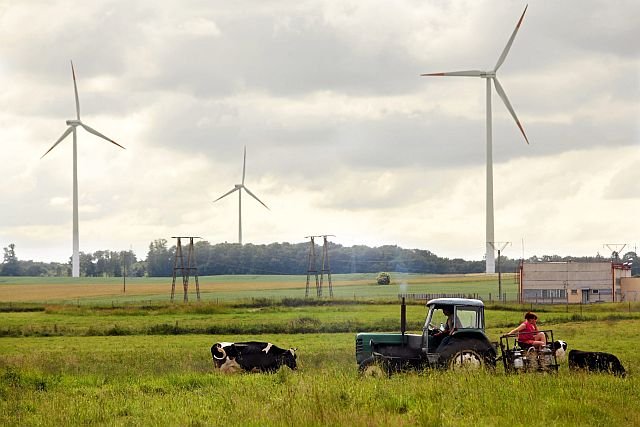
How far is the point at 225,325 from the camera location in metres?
54.3

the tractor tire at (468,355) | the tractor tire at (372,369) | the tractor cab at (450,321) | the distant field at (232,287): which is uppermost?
the tractor cab at (450,321)

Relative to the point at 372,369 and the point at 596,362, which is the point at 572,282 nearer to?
the point at 596,362

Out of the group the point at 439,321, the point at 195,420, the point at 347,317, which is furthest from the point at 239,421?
the point at 347,317

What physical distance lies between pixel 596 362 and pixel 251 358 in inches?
362

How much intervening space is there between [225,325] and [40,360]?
23.7 m

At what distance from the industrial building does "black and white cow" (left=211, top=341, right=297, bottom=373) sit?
77.8 metres

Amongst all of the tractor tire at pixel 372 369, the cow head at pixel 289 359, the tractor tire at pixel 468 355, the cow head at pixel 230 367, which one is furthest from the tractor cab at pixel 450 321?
the cow head at pixel 230 367

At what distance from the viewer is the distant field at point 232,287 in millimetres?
112875

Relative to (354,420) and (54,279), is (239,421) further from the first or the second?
(54,279)

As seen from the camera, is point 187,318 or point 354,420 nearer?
point 354,420

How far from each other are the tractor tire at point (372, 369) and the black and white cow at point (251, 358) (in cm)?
384

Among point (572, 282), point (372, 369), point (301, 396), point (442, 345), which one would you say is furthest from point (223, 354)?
point (572, 282)

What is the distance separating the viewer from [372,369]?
870 inches

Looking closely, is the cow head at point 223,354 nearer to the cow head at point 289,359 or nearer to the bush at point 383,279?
the cow head at point 289,359
